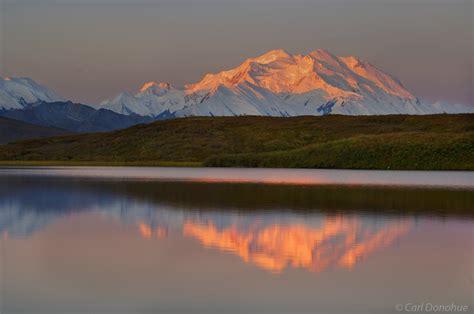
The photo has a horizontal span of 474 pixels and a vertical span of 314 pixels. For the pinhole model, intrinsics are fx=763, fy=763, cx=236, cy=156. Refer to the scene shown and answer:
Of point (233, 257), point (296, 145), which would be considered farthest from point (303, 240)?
point (296, 145)

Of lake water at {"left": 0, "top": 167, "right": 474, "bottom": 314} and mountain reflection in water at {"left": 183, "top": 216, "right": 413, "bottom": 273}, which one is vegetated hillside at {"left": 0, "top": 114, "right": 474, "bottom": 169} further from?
mountain reflection in water at {"left": 183, "top": 216, "right": 413, "bottom": 273}

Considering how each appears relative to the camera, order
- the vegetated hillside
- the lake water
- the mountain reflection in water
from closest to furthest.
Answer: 1. the lake water
2. the mountain reflection in water
3. the vegetated hillside

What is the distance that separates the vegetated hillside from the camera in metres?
111

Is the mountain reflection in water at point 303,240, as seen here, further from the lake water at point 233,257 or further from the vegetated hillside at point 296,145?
the vegetated hillside at point 296,145

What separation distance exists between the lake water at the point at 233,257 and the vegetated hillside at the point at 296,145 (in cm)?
6958

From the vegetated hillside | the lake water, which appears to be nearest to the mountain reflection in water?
the lake water

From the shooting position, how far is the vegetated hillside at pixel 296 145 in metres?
111

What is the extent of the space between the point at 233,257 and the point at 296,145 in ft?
439

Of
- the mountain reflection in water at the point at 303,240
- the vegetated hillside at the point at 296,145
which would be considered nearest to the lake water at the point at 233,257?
the mountain reflection in water at the point at 303,240

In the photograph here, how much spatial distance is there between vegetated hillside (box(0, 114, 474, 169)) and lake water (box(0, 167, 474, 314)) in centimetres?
6958

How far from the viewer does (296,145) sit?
15638 centimetres

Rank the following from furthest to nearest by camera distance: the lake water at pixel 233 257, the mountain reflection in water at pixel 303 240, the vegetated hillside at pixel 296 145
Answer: the vegetated hillside at pixel 296 145 < the mountain reflection in water at pixel 303 240 < the lake water at pixel 233 257

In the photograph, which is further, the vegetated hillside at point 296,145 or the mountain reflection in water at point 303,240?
the vegetated hillside at point 296,145

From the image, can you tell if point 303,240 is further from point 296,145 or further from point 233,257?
point 296,145
